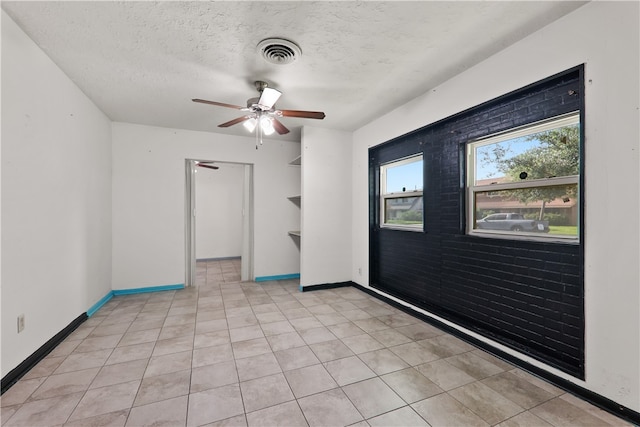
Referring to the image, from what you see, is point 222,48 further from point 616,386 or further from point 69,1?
point 616,386

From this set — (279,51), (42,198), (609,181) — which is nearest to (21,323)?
(42,198)

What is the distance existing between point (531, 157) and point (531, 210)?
0.44m

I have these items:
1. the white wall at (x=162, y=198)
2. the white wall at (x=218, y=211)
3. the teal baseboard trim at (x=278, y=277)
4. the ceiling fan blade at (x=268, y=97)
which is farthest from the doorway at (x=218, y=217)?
the ceiling fan blade at (x=268, y=97)

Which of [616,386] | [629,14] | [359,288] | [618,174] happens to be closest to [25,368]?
[359,288]

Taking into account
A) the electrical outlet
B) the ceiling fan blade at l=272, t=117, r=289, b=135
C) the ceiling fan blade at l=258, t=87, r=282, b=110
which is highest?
the ceiling fan blade at l=258, t=87, r=282, b=110

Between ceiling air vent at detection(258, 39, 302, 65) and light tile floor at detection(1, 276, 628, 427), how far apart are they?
264 cm

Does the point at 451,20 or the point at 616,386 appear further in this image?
the point at 451,20

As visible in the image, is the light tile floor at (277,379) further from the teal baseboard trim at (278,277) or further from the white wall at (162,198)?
the teal baseboard trim at (278,277)

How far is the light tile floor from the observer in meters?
1.67

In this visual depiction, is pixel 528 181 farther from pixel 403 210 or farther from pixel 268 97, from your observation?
pixel 268 97

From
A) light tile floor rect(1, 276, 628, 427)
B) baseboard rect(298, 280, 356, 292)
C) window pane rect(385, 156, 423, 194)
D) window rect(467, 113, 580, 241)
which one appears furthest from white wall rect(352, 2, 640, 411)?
baseboard rect(298, 280, 356, 292)

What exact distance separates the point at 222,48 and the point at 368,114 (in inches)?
87.1

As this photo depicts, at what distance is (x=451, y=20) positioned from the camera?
197 cm

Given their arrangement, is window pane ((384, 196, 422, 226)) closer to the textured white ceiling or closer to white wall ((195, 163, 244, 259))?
the textured white ceiling
